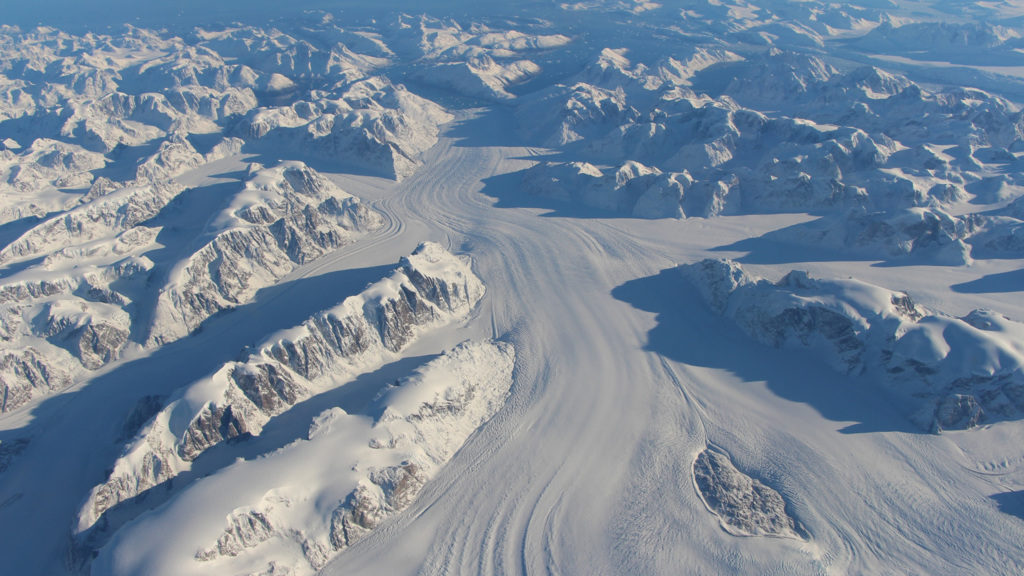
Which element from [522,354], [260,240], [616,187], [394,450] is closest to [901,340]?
[522,354]

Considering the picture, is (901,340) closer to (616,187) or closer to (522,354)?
(522,354)

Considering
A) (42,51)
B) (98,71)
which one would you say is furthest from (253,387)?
(42,51)

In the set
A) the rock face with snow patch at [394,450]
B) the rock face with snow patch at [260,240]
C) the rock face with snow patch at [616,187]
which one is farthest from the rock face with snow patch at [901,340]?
the rock face with snow patch at [260,240]

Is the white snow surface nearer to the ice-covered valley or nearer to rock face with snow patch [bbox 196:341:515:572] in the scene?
rock face with snow patch [bbox 196:341:515:572]

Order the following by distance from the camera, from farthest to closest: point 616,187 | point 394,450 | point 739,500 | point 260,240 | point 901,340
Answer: point 616,187 < point 260,240 < point 901,340 < point 394,450 < point 739,500

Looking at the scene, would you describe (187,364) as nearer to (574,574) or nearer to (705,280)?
→ (574,574)

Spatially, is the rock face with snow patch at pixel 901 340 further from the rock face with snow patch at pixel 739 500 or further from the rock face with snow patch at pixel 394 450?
the rock face with snow patch at pixel 394 450
